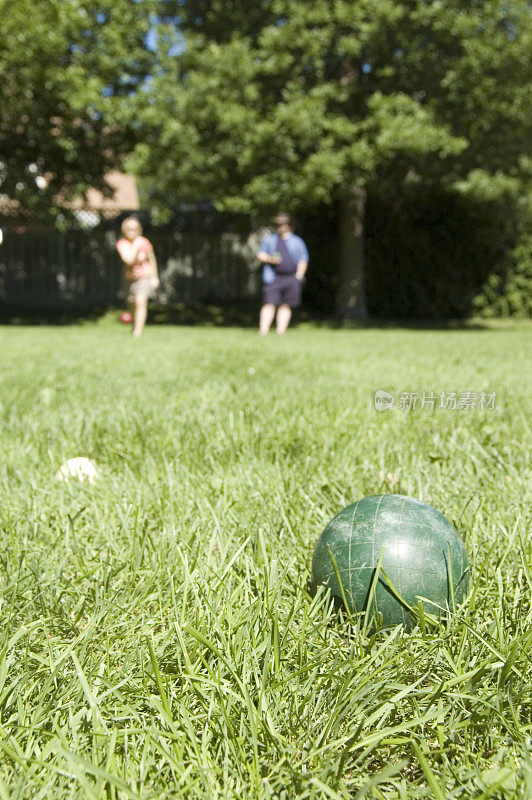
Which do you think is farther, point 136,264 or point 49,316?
point 49,316

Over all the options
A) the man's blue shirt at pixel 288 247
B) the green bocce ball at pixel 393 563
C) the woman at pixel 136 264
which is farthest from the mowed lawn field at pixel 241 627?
the man's blue shirt at pixel 288 247

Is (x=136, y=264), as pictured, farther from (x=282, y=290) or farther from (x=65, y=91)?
(x=65, y=91)

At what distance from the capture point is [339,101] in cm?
1334

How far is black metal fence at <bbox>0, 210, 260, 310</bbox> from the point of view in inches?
696

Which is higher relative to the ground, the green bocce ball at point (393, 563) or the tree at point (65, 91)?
the tree at point (65, 91)

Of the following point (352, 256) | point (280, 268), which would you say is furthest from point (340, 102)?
point (280, 268)

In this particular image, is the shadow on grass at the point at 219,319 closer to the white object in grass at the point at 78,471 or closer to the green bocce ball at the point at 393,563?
the white object in grass at the point at 78,471

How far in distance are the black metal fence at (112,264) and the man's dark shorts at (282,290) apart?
289 inches

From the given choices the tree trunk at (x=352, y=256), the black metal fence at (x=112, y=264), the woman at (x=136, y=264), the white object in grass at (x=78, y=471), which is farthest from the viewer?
the black metal fence at (x=112, y=264)

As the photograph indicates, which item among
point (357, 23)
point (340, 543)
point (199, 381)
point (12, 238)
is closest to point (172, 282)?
point (12, 238)

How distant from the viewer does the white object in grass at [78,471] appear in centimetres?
255

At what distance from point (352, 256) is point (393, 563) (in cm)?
1432

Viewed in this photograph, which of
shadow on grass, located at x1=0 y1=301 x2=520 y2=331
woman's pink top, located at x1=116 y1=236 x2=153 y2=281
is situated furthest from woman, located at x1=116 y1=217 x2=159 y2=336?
shadow on grass, located at x1=0 y1=301 x2=520 y2=331

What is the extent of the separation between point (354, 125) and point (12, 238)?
982 cm
